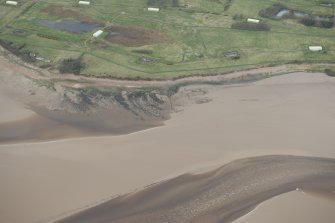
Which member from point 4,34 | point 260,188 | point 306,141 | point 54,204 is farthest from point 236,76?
point 4,34

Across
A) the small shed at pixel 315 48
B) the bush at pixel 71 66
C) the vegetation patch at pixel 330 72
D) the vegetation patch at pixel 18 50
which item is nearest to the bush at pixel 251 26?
the small shed at pixel 315 48

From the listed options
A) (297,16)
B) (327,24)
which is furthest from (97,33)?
(327,24)

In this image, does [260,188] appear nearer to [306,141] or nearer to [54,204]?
[306,141]

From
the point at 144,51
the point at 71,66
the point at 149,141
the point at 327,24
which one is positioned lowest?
the point at 149,141

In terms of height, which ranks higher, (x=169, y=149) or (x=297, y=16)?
(x=297, y=16)

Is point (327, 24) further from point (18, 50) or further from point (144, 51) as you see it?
point (18, 50)
